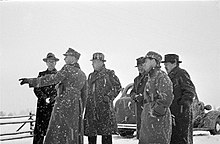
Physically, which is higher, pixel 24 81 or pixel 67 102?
pixel 24 81

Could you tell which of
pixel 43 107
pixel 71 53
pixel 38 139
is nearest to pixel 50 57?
pixel 71 53

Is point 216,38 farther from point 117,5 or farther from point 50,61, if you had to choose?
point 50,61

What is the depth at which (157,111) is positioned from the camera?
2.55 m

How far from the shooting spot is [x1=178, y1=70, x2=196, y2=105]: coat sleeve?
2.87 m

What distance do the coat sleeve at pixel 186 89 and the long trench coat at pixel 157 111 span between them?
0.92ft

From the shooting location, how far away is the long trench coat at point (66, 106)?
2.88 meters

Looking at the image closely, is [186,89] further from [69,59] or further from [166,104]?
[69,59]

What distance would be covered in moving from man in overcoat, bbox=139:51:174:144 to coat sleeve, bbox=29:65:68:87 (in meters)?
0.63

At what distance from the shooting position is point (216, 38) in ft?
10.3

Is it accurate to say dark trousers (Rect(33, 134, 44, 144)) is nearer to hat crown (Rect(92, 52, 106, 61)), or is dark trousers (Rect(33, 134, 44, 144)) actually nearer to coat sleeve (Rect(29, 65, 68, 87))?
coat sleeve (Rect(29, 65, 68, 87))

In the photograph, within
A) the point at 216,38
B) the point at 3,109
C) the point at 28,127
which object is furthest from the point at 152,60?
the point at 28,127

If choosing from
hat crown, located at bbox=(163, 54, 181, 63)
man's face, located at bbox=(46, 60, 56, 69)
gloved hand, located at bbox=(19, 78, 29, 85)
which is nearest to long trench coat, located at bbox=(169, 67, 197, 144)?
hat crown, located at bbox=(163, 54, 181, 63)

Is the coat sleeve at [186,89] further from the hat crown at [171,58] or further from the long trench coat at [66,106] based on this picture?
the long trench coat at [66,106]

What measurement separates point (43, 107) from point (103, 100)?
19.8 inches
